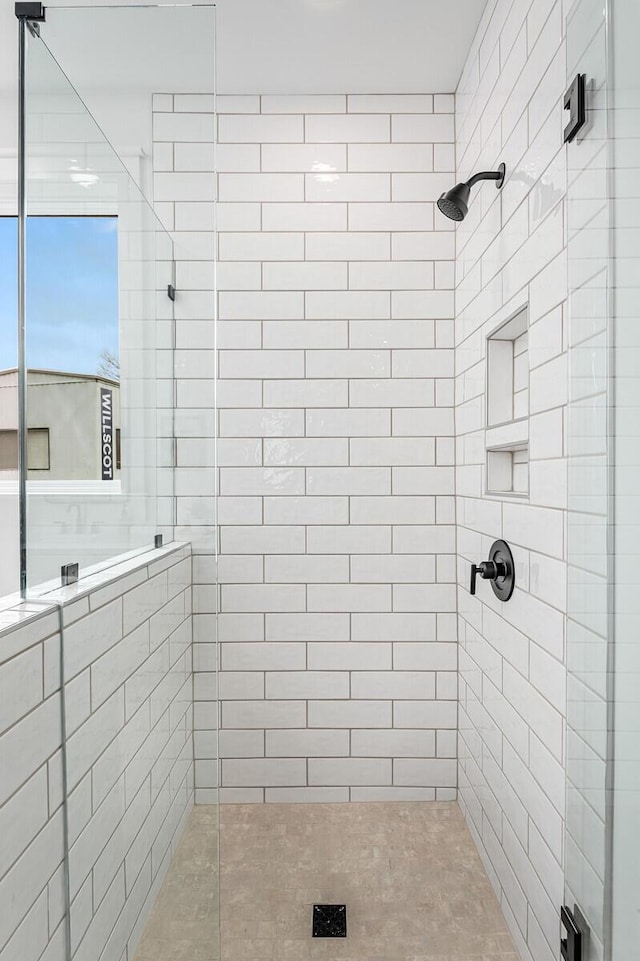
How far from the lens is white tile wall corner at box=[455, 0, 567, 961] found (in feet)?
4.43

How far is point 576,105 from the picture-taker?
895 millimetres

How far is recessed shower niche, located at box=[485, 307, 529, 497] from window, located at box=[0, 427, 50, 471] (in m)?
1.21

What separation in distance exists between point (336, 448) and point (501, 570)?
0.86 meters

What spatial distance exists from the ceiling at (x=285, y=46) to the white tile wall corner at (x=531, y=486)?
0.14 metres

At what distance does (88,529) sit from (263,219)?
160 cm

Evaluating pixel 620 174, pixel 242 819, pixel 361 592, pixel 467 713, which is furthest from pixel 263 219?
pixel 242 819

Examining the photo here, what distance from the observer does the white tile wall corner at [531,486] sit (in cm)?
135

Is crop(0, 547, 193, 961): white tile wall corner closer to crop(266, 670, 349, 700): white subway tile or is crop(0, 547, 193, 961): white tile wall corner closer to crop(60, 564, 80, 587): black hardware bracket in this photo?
crop(60, 564, 80, 587): black hardware bracket

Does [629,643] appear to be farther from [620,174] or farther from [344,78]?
[344,78]

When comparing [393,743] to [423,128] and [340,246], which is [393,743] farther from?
[423,128]

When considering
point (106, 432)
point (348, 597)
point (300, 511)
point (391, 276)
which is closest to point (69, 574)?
point (106, 432)

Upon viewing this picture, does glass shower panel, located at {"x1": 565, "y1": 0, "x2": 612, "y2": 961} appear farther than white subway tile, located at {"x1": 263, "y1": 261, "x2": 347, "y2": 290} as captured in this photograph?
No

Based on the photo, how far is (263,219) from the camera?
7.63 feet

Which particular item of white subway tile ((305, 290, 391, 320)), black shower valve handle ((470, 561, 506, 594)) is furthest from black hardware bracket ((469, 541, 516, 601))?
white subway tile ((305, 290, 391, 320))
